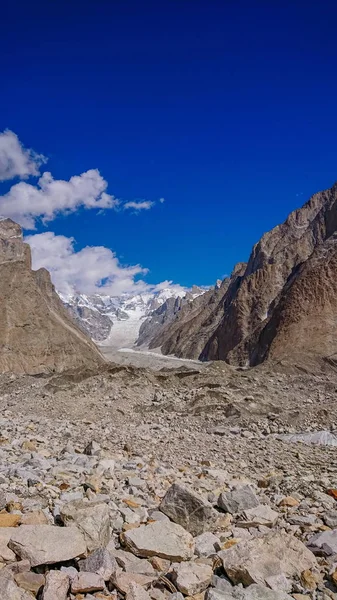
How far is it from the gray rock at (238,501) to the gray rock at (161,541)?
154 centimetres

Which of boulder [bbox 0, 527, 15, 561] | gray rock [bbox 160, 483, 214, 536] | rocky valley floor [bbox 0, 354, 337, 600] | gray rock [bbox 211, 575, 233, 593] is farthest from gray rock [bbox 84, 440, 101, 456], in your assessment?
gray rock [bbox 211, 575, 233, 593]

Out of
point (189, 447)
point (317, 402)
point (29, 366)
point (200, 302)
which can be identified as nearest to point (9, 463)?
point (189, 447)

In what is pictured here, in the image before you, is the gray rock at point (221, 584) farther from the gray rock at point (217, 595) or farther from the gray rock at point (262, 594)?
the gray rock at point (262, 594)

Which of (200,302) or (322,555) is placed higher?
(200,302)

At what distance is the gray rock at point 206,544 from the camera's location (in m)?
5.61

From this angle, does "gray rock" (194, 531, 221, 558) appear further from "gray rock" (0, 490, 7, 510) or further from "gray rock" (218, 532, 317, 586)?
"gray rock" (0, 490, 7, 510)

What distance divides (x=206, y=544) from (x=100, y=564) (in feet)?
5.41

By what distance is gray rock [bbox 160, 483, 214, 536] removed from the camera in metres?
6.36

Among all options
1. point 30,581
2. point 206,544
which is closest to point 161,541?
point 206,544

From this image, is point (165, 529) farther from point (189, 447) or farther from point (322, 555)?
point (189, 447)

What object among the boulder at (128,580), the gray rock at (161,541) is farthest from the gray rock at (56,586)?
the gray rock at (161,541)

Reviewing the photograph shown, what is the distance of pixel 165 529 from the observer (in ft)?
18.9

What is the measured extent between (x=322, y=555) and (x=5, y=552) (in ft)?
12.9

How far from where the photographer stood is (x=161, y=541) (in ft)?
18.1
